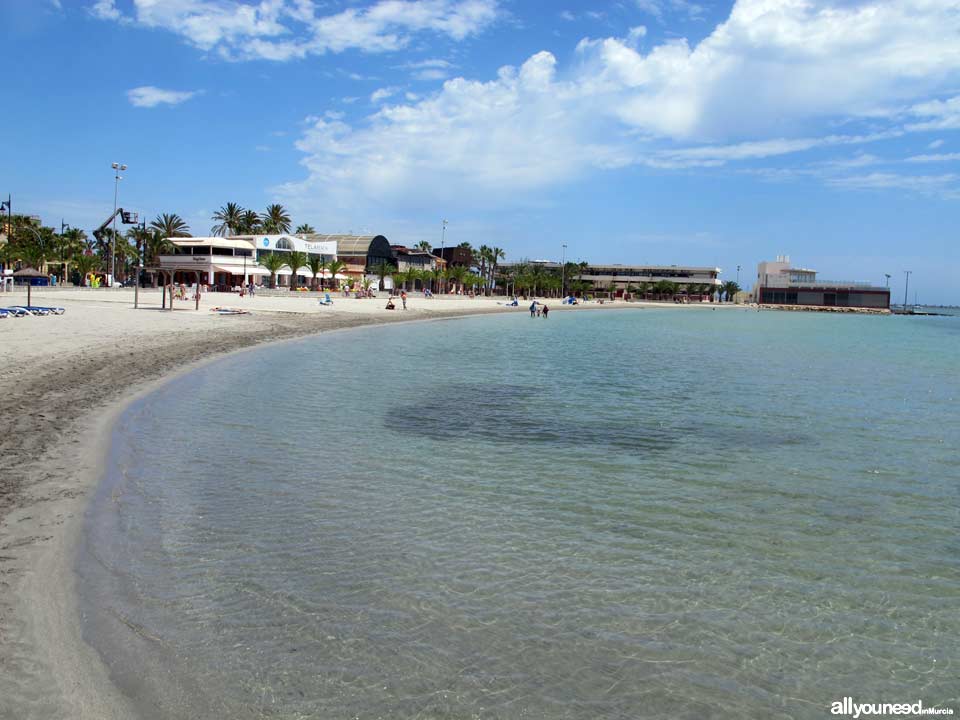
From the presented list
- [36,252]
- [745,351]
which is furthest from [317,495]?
[36,252]

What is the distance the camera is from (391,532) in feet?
23.9

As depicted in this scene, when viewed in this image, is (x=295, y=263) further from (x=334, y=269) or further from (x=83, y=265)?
(x=83, y=265)

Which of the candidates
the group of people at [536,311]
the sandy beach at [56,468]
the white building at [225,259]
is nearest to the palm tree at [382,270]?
the white building at [225,259]

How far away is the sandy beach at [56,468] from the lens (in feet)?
14.3

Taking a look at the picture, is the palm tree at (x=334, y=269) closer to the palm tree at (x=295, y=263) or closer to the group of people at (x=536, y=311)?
the palm tree at (x=295, y=263)

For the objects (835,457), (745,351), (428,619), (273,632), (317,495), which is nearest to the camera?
(273,632)

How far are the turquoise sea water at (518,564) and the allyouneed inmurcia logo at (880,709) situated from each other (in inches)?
2.6

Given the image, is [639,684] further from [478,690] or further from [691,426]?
[691,426]

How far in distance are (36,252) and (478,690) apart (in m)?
85.1

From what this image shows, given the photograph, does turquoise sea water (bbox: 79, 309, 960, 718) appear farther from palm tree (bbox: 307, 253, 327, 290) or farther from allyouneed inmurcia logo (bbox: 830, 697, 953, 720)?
palm tree (bbox: 307, 253, 327, 290)

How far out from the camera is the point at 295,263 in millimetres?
86812

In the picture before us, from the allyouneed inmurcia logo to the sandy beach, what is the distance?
4456mm

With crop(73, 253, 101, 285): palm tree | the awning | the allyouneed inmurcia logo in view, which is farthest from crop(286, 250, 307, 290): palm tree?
the allyouneed inmurcia logo

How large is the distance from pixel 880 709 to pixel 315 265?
89720 mm
